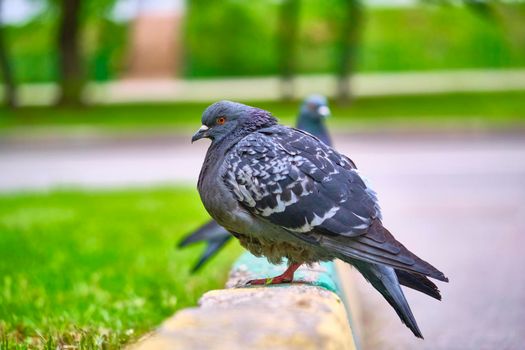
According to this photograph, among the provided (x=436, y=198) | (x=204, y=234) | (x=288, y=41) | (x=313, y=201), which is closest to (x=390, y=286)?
(x=313, y=201)

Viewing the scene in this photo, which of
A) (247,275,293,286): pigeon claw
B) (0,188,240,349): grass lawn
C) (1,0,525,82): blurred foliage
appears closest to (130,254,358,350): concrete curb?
(247,275,293,286): pigeon claw

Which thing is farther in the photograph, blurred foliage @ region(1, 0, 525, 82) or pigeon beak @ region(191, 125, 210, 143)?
blurred foliage @ region(1, 0, 525, 82)

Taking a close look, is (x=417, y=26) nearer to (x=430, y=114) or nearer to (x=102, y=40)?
(x=102, y=40)

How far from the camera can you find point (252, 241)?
2938 mm

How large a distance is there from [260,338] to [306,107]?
128 inches

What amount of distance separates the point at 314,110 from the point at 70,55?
14655 millimetres

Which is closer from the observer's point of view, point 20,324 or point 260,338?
point 260,338

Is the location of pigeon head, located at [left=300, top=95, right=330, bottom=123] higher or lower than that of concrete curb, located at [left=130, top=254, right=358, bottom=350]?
lower

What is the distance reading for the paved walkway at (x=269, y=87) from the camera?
21.0 meters

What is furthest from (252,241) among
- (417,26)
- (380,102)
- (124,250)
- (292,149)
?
(417,26)

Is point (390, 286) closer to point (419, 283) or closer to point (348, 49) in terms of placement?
point (419, 283)

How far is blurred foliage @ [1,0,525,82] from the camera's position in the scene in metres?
25.8

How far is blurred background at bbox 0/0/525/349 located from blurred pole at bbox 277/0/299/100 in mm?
49

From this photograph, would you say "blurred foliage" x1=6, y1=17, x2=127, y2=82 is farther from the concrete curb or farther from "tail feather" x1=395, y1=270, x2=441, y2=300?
the concrete curb
